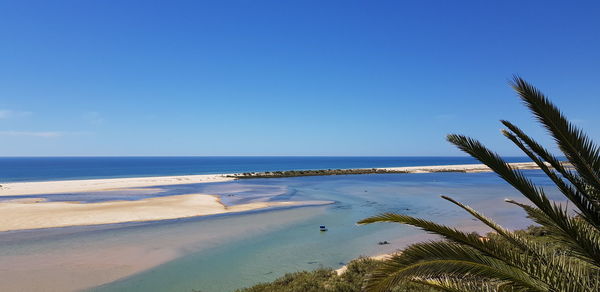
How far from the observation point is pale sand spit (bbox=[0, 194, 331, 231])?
26.1m

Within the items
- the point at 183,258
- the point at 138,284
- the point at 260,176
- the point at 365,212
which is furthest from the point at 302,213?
the point at 260,176

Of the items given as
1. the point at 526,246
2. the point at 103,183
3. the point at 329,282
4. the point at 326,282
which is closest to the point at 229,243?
the point at 326,282

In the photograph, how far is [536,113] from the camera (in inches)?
192

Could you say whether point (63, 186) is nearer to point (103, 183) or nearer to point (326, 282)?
point (103, 183)

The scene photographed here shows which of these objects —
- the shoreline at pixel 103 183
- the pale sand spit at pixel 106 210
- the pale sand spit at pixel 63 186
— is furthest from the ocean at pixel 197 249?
the pale sand spit at pixel 63 186

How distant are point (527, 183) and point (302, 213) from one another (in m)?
26.2

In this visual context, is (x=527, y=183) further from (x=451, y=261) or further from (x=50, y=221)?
(x=50, y=221)

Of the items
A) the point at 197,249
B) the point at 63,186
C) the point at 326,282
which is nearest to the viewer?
the point at 326,282

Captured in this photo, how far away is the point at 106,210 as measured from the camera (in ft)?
102

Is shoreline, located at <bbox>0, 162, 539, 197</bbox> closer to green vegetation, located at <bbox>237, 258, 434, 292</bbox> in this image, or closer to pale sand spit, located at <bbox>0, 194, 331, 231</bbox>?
pale sand spit, located at <bbox>0, 194, 331, 231</bbox>

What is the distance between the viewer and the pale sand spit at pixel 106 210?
85.7 ft

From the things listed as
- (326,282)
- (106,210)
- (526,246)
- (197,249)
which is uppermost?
(526,246)

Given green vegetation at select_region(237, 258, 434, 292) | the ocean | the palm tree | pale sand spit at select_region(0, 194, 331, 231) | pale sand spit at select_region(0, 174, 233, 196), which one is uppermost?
the palm tree

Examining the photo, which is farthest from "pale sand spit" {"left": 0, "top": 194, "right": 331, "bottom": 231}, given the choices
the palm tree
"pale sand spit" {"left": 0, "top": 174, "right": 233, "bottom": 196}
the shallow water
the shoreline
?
the palm tree
